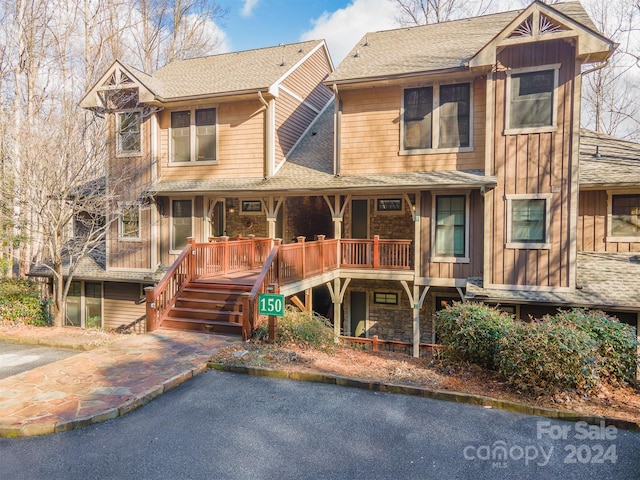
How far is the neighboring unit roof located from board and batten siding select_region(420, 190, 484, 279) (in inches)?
110

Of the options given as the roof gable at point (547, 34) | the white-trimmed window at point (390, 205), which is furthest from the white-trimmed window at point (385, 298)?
the roof gable at point (547, 34)

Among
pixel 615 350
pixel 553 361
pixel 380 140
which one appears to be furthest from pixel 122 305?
pixel 615 350

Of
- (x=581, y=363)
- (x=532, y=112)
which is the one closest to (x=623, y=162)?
(x=532, y=112)

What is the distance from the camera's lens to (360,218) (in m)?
14.7

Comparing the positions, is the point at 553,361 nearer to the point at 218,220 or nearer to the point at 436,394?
the point at 436,394

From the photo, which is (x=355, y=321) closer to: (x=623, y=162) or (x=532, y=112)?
(x=532, y=112)

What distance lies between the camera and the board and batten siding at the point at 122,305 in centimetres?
1481

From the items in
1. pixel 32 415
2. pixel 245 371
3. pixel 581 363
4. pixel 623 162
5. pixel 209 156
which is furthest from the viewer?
pixel 209 156

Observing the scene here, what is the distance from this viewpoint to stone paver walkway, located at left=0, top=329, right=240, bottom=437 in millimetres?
5125

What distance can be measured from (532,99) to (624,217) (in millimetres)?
4323

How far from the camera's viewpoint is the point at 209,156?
13969mm

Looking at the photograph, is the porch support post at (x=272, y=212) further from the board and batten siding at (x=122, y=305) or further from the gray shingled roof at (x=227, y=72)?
the board and batten siding at (x=122, y=305)

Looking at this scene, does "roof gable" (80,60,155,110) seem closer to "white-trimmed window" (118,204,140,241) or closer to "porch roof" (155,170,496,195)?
"porch roof" (155,170,496,195)

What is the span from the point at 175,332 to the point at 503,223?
875cm
